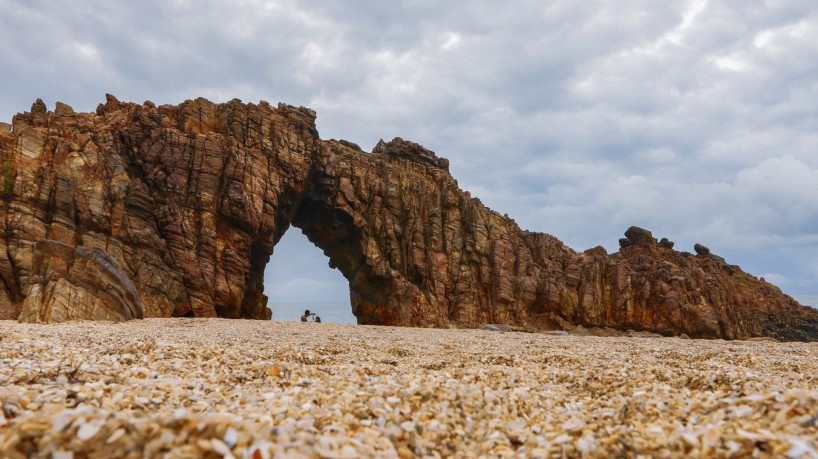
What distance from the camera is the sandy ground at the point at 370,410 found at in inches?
157

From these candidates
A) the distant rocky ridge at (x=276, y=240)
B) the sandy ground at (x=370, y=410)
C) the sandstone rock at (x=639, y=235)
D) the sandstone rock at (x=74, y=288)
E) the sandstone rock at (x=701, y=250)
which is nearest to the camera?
the sandy ground at (x=370, y=410)

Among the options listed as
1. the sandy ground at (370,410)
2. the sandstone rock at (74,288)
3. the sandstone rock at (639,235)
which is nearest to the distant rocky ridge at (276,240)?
the sandstone rock at (74,288)

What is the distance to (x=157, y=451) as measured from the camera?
3756 millimetres

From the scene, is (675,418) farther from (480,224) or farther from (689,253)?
(689,253)

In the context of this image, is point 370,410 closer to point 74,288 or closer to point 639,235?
point 74,288

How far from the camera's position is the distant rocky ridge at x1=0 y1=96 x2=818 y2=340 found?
32.8m

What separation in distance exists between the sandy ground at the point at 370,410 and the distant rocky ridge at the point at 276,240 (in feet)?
63.6

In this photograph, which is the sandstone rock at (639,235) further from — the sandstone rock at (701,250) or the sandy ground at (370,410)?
the sandy ground at (370,410)

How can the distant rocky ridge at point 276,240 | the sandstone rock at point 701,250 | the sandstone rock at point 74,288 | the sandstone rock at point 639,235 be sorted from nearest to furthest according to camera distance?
the sandstone rock at point 74,288
the distant rocky ridge at point 276,240
the sandstone rock at point 639,235
the sandstone rock at point 701,250

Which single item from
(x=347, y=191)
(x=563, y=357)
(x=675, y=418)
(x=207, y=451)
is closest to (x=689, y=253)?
(x=347, y=191)

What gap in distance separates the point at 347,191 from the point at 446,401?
47578 mm

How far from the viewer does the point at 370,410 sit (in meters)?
6.09

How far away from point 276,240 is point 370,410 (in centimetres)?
5026

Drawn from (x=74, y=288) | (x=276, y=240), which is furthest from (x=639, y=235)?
(x=74, y=288)
